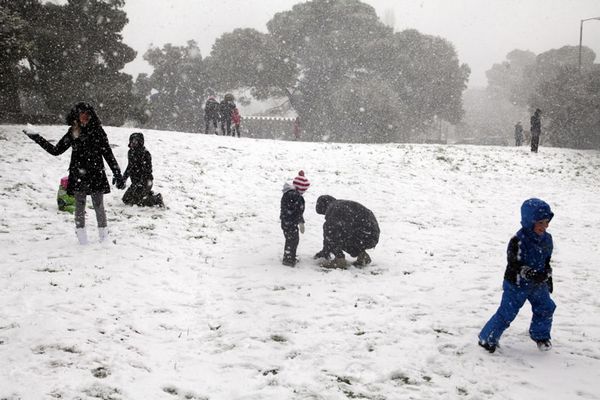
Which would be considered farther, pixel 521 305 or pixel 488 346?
pixel 488 346

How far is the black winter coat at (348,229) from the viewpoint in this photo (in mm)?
7703

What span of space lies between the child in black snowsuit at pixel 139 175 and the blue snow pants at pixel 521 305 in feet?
26.2

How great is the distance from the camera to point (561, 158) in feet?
74.5

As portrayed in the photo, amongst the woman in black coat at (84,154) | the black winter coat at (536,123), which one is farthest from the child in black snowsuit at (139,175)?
the black winter coat at (536,123)

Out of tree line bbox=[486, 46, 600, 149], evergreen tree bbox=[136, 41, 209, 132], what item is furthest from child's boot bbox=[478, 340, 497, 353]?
tree line bbox=[486, 46, 600, 149]

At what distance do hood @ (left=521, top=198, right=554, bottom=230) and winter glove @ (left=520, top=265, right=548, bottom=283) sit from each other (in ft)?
1.50

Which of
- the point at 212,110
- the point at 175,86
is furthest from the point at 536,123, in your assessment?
the point at 175,86

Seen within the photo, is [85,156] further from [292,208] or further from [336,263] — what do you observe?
[336,263]

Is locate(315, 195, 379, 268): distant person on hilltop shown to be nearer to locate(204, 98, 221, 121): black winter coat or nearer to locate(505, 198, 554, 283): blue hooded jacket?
locate(505, 198, 554, 283): blue hooded jacket

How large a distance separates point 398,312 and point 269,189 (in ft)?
26.7

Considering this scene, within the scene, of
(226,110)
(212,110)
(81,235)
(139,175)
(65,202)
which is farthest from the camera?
(212,110)

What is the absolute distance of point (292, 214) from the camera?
7.68 metres

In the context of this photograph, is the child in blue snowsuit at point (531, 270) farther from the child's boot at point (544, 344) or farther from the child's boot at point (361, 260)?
the child's boot at point (361, 260)

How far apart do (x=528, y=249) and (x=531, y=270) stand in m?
0.24
